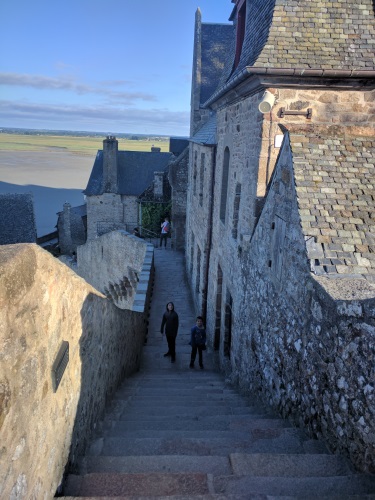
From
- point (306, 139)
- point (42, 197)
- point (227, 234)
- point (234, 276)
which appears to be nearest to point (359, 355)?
point (306, 139)

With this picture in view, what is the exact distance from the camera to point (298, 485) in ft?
9.13

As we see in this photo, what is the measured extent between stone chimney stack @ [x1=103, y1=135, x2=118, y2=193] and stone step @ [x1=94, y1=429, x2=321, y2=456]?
91.9ft

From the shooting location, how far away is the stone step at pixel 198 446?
3621 millimetres

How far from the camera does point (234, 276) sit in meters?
8.70

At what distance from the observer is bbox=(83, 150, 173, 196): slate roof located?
30842mm

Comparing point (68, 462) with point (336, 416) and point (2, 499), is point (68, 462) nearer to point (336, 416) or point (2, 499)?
point (2, 499)

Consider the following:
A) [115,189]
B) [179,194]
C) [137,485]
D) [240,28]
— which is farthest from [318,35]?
[115,189]

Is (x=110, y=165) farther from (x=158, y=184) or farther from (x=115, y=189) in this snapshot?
(x=158, y=184)

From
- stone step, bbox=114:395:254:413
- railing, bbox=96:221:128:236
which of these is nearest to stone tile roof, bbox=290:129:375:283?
stone step, bbox=114:395:254:413

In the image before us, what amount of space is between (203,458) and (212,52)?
1961 cm

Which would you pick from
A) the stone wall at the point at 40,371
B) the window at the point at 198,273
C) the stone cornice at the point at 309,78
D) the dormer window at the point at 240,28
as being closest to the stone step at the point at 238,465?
the stone wall at the point at 40,371

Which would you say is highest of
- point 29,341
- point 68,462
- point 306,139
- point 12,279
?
point 306,139

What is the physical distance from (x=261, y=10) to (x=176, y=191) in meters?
14.0

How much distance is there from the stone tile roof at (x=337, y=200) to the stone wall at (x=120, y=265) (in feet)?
26.2
